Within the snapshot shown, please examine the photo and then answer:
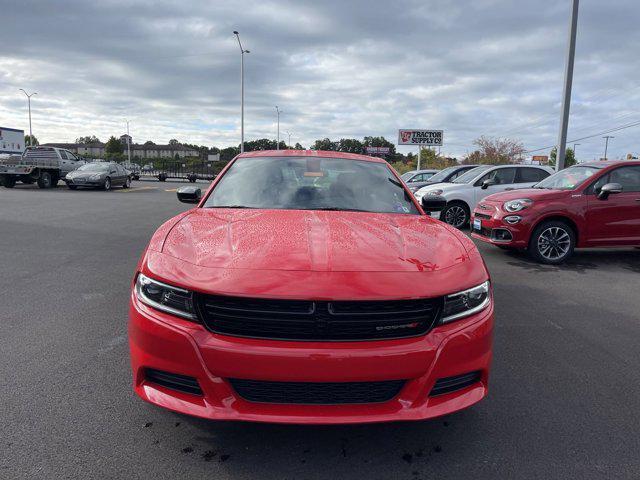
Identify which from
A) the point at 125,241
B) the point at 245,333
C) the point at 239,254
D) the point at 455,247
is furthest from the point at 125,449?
the point at 125,241

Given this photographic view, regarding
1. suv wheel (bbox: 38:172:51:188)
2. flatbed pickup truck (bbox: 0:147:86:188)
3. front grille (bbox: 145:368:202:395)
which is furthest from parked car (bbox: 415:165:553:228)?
suv wheel (bbox: 38:172:51:188)

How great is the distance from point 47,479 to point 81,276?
4.06 m

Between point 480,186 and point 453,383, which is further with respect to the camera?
point 480,186

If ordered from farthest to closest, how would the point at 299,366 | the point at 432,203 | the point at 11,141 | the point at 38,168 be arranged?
the point at 11,141 → the point at 38,168 → the point at 432,203 → the point at 299,366

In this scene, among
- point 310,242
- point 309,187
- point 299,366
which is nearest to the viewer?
point 299,366

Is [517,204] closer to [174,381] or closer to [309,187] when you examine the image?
[309,187]

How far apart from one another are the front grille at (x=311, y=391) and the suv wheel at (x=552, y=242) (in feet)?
19.6

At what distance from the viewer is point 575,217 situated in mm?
7172

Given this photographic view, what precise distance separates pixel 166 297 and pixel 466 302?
1464 mm

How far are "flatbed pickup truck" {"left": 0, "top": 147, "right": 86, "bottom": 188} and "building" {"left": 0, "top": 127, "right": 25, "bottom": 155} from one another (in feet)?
106

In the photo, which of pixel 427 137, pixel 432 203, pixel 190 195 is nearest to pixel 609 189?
pixel 432 203

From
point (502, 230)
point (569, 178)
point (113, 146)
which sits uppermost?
point (113, 146)

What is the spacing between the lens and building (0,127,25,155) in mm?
48719

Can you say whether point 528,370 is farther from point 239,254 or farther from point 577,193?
point 577,193
